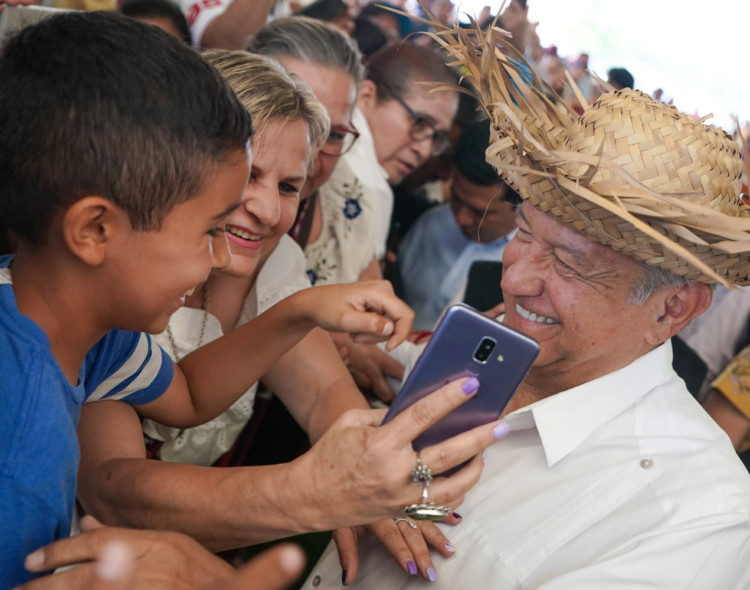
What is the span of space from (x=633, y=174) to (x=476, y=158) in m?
2.03

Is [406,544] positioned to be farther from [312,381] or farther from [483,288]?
[483,288]

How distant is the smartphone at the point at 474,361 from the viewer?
1.20 metres

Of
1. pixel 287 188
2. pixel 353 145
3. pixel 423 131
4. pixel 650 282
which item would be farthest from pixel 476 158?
pixel 650 282

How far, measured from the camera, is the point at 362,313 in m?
1.45

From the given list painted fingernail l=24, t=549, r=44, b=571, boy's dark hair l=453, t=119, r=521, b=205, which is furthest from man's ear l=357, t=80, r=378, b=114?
painted fingernail l=24, t=549, r=44, b=571

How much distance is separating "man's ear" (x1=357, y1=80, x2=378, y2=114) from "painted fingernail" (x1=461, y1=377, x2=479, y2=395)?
2.44 metres

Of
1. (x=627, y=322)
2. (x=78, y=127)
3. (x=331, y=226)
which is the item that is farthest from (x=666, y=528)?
(x=331, y=226)

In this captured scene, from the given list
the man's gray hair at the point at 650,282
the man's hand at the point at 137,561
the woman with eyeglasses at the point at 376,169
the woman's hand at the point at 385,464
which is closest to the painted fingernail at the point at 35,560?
the man's hand at the point at 137,561

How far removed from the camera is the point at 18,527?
Answer: 39.1 inches

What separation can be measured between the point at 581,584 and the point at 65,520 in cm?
90

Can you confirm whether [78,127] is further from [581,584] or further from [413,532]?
[581,584]

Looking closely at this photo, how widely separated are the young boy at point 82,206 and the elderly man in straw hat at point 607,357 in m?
0.69

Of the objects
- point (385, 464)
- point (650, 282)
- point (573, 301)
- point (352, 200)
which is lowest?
point (352, 200)

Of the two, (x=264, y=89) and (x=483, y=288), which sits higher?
(x=264, y=89)
